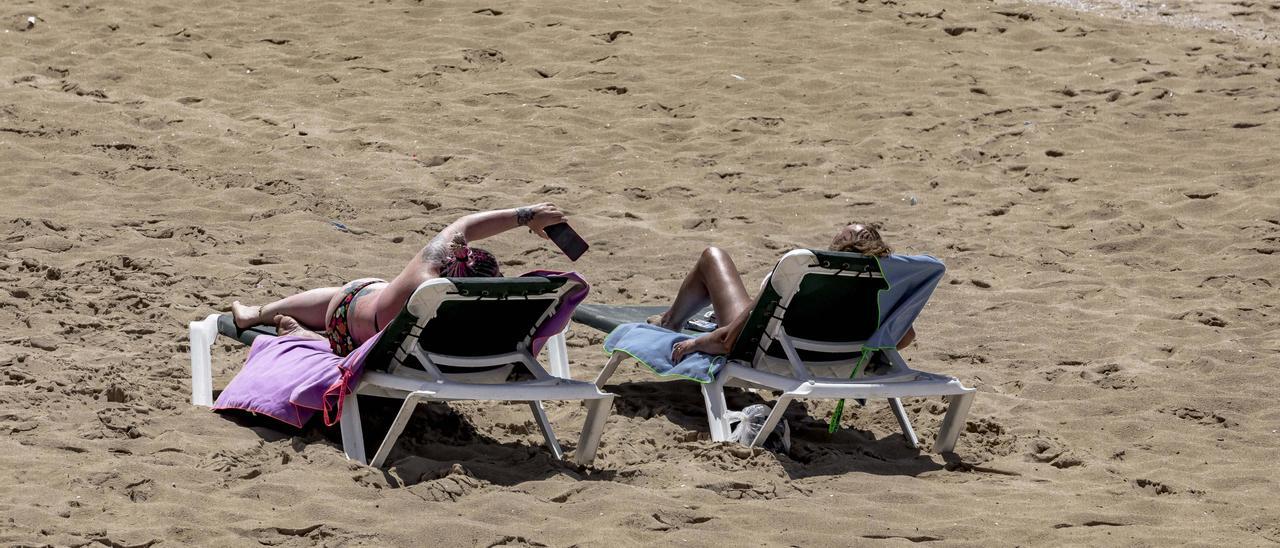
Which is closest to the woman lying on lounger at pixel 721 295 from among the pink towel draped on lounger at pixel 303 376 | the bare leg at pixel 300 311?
the pink towel draped on lounger at pixel 303 376

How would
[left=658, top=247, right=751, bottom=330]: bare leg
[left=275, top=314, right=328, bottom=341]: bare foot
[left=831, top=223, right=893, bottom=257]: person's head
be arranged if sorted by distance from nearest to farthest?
[left=831, top=223, right=893, bottom=257]: person's head → [left=275, top=314, right=328, bottom=341]: bare foot → [left=658, top=247, right=751, bottom=330]: bare leg

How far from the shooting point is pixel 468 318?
534cm

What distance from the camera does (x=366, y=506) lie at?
4.76 meters

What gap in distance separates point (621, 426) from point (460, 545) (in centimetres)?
158

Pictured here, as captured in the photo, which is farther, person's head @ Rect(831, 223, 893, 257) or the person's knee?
the person's knee

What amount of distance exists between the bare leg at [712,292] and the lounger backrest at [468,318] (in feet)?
3.11

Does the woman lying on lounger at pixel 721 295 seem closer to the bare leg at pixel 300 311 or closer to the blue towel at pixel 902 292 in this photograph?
the blue towel at pixel 902 292

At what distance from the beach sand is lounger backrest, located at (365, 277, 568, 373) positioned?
370 mm

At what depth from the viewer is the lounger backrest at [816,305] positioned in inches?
219

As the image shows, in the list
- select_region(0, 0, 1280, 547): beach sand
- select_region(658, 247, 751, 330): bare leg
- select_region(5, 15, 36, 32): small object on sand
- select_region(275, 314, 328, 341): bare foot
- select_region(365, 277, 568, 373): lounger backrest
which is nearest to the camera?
select_region(0, 0, 1280, 547): beach sand

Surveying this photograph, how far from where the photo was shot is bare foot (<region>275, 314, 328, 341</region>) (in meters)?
6.13

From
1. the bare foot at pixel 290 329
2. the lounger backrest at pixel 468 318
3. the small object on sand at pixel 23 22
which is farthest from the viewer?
the small object on sand at pixel 23 22

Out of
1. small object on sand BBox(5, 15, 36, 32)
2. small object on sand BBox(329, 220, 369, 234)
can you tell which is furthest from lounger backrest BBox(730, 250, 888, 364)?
small object on sand BBox(5, 15, 36, 32)

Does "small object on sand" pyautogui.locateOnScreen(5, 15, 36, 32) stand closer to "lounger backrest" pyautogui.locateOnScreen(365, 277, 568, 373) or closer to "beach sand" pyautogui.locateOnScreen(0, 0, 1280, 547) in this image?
"beach sand" pyautogui.locateOnScreen(0, 0, 1280, 547)
